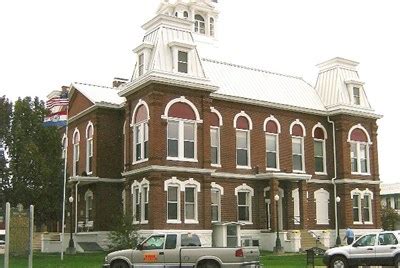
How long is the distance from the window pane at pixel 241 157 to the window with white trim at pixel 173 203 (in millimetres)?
6384

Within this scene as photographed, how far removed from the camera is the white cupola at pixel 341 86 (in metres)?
46.3

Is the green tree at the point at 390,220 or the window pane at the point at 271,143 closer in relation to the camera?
the window pane at the point at 271,143

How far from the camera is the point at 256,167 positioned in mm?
41906

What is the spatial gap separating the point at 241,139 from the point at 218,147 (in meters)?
2.20

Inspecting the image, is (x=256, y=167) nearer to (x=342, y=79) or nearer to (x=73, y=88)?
(x=342, y=79)

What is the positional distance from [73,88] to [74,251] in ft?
43.8

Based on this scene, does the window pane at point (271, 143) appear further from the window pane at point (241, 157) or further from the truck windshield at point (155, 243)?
the truck windshield at point (155, 243)

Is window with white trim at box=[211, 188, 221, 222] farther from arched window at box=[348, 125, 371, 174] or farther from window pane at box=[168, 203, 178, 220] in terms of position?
arched window at box=[348, 125, 371, 174]

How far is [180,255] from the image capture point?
22.9m

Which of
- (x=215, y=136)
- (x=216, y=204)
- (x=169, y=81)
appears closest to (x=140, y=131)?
(x=169, y=81)

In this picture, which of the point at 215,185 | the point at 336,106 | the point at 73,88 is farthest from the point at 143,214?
the point at 336,106

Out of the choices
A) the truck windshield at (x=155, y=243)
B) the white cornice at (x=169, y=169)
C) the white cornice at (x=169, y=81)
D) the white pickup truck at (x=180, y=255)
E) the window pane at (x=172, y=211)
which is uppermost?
the white cornice at (x=169, y=81)

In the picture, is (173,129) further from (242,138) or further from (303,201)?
(303,201)

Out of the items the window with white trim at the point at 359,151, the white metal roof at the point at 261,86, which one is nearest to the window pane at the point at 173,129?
the white metal roof at the point at 261,86
